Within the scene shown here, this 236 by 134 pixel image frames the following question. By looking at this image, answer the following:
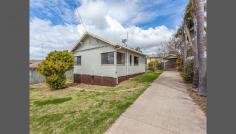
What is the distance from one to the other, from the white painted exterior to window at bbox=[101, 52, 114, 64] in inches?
11.0

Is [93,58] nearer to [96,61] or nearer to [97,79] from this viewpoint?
[96,61]

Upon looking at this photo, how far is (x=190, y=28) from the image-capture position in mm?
22047

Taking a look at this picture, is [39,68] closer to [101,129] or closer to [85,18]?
[85,18]

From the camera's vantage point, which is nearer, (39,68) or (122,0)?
(39,68)

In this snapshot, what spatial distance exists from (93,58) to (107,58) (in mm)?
1925

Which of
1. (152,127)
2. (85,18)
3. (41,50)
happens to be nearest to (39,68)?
(85,18)

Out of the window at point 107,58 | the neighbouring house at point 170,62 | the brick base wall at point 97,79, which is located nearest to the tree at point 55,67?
the brick base wall at point 97,79

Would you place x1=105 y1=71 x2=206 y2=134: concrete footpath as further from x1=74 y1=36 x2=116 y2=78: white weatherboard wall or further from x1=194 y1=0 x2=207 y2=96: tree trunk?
x1=74 y1=36 x2=116 y2=78: white weatherboard wall

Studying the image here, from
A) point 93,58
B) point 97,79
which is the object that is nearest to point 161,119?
point 97,79

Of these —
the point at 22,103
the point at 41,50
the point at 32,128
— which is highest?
the point at 41,50

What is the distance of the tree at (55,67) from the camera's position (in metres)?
12.9

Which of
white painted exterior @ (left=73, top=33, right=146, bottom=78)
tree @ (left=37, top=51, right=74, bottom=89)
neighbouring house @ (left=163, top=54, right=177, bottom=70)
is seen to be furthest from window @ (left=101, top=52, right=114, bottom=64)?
neighbouring house @ (left=163, top=54, right=177, bottom=70)

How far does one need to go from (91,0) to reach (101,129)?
1325cm

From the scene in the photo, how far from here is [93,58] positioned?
14820mm
